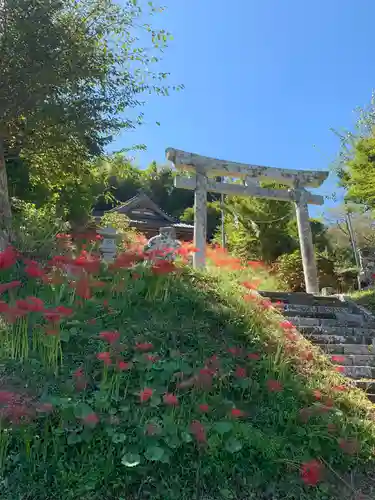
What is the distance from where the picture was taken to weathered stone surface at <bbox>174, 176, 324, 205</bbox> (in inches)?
431

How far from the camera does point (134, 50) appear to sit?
9477 mm

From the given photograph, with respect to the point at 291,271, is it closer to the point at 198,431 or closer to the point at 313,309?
the point at 313,309

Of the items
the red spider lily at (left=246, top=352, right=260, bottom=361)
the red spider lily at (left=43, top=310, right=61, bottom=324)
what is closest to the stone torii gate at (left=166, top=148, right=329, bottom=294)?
the red spider lily at (left=246, top=352, right=260, bottom=361)

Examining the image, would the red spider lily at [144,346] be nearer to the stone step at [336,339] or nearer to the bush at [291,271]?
the stone step at [336,339]

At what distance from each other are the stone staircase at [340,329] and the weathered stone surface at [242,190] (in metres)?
3.44

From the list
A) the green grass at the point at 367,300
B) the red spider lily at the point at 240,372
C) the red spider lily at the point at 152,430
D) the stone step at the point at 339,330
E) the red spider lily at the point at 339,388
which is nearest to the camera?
the red spider lily at the point at 152,430

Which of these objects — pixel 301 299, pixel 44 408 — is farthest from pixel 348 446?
pixel 301 299

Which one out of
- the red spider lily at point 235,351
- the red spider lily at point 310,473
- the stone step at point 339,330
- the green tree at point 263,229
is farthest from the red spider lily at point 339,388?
the green tree at point 263,229

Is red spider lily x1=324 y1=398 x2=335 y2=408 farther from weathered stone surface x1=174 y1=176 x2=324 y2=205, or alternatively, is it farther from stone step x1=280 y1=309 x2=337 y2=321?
weathered stone surface x1=174 y1=176 x2=324 y2=205

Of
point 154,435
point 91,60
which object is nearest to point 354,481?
point 154,435

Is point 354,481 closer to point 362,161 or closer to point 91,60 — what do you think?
point 91,60

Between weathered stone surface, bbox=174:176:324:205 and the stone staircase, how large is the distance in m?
3.44

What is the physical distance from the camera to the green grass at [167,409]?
117 inches

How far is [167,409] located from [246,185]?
30.0ft
